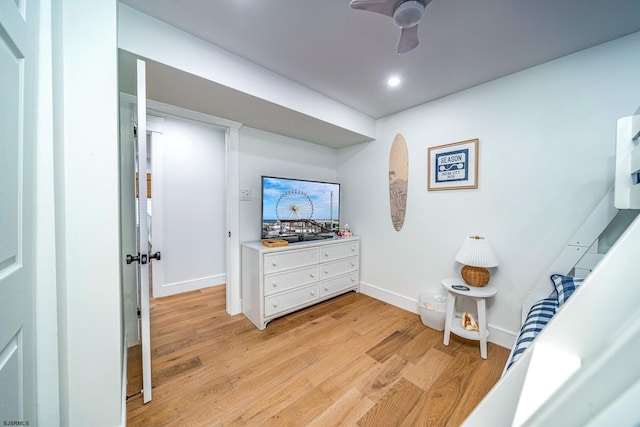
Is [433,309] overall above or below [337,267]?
below

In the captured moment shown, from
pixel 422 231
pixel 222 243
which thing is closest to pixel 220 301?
pixel 222 243

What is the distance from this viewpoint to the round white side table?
1.81m

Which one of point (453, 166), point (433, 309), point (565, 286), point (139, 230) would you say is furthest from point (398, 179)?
point (139, 230)

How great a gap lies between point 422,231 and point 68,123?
2.73 m

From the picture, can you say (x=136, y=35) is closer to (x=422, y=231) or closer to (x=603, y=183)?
(x=422, y=231)

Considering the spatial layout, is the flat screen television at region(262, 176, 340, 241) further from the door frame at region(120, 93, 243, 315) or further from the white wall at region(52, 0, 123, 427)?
the white wall at region(52, 0, 123, 427)

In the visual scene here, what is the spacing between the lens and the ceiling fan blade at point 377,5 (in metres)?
1.10

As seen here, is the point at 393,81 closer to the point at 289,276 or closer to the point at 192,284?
the point at 289,276

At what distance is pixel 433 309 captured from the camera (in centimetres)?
215

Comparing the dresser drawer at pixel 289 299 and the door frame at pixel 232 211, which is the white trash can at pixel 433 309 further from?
the door frame at pixel 232 211

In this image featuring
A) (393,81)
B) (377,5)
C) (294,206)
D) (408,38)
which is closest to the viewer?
(377,5)

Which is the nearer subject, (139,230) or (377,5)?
(377,5)

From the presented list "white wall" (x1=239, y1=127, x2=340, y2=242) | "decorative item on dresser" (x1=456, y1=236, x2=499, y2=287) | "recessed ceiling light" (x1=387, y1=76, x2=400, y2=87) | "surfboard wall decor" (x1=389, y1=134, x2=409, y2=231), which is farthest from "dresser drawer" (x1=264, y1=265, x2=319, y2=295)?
"recessed ceiling light" (x1=387, y1=76, x2=400, y2=87)

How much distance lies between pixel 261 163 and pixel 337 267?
1553 mm
